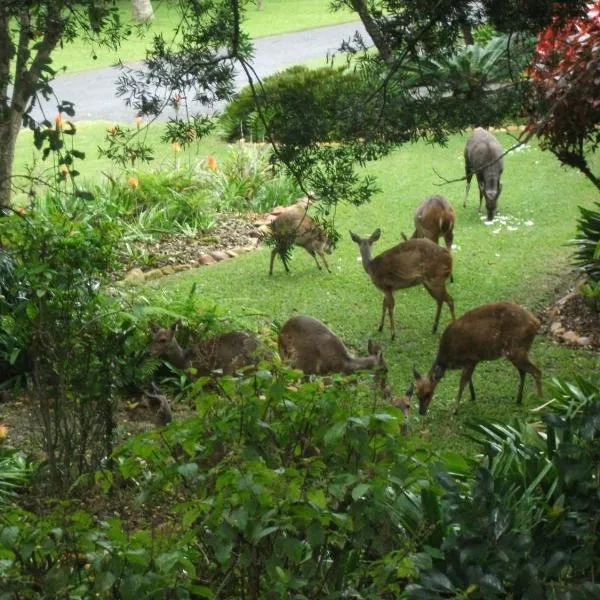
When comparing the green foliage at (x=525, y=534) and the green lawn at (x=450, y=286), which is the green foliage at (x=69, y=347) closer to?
the green lawn at (x=450, y=286)

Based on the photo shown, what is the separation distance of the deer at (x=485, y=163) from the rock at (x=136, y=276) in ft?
13.0

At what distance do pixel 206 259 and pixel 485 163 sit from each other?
3574mm

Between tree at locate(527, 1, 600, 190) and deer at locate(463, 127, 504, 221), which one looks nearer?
tree at locate(527, 1, 600, 190)

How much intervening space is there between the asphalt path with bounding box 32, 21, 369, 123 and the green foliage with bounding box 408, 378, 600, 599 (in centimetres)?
1529

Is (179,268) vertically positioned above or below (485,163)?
below

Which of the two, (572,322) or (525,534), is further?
(572,322)

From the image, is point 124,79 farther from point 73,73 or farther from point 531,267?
point 73,73

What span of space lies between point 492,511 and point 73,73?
24.5m

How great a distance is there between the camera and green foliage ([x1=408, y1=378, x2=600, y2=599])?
12.4ft

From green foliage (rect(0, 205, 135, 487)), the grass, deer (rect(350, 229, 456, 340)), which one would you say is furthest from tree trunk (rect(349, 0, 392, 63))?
the grass

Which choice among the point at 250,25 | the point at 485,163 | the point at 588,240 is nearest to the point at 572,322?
the point at 588,240

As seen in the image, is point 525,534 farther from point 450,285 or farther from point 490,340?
point 450,285

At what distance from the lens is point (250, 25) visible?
32.4 metres

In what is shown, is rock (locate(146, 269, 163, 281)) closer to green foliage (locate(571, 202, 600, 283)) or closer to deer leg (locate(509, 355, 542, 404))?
green foliage (locate(571, 202, 600, 283))
